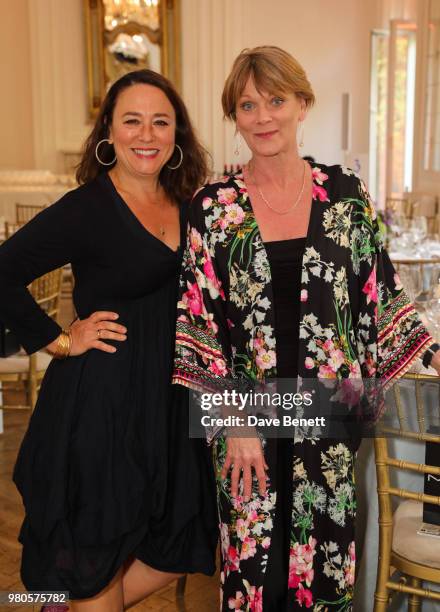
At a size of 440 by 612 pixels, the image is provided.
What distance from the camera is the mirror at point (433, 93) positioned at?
7.99 metres

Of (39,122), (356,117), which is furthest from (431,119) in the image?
(39,122)

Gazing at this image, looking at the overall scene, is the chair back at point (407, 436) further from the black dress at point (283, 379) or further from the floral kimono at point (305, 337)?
the black dress at point (283, 379)

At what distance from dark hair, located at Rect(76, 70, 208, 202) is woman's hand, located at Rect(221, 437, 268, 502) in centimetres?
70

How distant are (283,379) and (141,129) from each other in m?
0.73

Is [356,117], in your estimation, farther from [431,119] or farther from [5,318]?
[5,318]

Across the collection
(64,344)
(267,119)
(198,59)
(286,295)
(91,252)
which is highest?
(198,59)

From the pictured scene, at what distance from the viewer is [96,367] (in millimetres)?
1894

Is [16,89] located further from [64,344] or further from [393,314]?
[393,314]

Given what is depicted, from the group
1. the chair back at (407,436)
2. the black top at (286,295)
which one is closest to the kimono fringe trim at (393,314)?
the chair back at (407,436)

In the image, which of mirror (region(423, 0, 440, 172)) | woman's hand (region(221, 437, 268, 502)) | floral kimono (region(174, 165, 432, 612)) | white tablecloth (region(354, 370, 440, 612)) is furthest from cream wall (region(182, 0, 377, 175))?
woman's hand (region(221, 437, 268, 502))

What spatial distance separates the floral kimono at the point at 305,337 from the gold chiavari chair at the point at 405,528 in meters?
0.11

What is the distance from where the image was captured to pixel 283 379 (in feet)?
5.80

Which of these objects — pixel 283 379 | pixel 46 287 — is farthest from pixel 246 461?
pixel 46 287

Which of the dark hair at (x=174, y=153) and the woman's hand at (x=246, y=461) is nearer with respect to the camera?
the woman's hand at (x=246, y=461)
